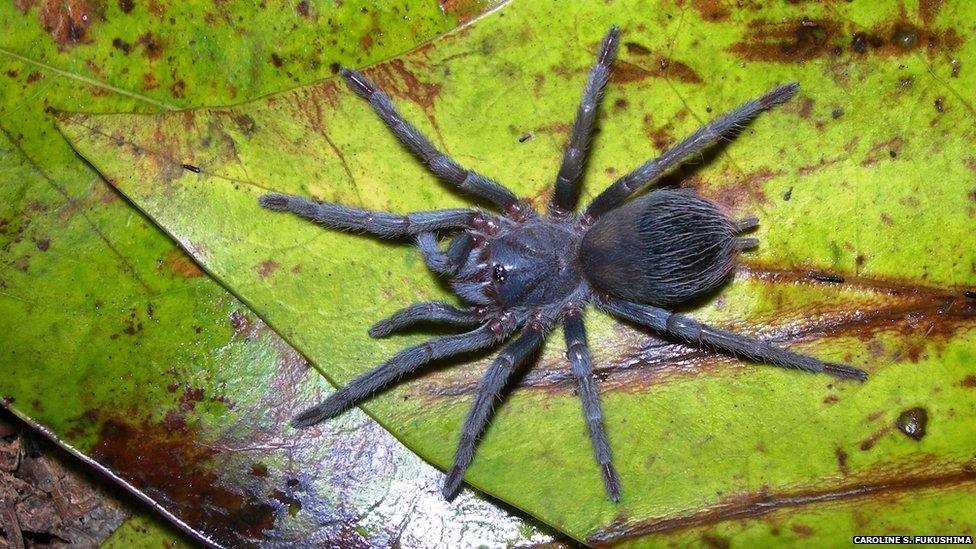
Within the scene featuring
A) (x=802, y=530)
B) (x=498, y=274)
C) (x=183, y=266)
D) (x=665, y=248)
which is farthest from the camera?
(x=498, y=274)

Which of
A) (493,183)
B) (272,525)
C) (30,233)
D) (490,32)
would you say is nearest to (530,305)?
(493,183)

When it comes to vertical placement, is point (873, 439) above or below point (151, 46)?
below

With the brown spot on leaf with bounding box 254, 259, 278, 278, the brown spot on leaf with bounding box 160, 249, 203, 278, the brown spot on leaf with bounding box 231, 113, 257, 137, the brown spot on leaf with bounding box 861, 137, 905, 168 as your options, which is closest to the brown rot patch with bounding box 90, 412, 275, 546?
the brown spot on leaf with bounding box 160, 249, 203, 278

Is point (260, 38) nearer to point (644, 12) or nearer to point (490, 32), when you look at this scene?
point (490, 32)

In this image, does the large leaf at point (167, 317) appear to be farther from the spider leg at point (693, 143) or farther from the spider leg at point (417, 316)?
the spider leg at point (693, 143)

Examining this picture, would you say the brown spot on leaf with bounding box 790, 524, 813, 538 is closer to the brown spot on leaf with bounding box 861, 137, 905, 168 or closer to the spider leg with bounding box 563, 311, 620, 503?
the spider leg with bounding box 563, 311, 620, 503

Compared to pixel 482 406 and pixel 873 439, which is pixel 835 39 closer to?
pixel 873 439

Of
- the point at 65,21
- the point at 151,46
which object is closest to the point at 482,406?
the point at 151,46
